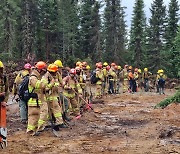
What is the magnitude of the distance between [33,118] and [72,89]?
2919 millimetres

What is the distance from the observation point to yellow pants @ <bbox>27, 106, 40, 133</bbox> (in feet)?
38.0

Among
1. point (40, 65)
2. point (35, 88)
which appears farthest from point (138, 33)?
point (35, 88)

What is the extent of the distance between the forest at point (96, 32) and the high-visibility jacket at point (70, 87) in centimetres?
3187

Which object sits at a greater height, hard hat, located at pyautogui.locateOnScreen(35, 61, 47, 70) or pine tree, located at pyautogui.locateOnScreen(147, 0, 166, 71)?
pine tree, located at pyautogui.locateOnScreen(147, 0, 166, 71)

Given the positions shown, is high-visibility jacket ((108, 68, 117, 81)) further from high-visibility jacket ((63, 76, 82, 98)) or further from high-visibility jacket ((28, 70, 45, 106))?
high-visibility jacket ((28, 70, 45, 106))

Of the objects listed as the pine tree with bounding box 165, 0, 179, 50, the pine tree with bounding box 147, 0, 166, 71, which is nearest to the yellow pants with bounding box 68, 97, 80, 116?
the pine tree with bounding box 147, 0, 166, 71

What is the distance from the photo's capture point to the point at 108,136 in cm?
1133

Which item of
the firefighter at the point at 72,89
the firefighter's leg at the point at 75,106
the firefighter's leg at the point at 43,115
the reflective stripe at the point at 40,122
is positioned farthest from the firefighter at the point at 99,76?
the reflective stripe at the point at 40,122

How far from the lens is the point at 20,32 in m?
51.2

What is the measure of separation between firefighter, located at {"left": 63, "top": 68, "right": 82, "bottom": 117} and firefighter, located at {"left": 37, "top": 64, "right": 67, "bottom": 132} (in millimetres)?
2183

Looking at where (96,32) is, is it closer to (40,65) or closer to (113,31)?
(113,31)

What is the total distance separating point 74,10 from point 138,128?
1804 inches

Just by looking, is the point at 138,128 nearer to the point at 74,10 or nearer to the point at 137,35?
the point at 137,35

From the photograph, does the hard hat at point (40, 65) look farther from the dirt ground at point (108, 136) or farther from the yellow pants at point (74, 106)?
the yellow pants at point (74, 106)
